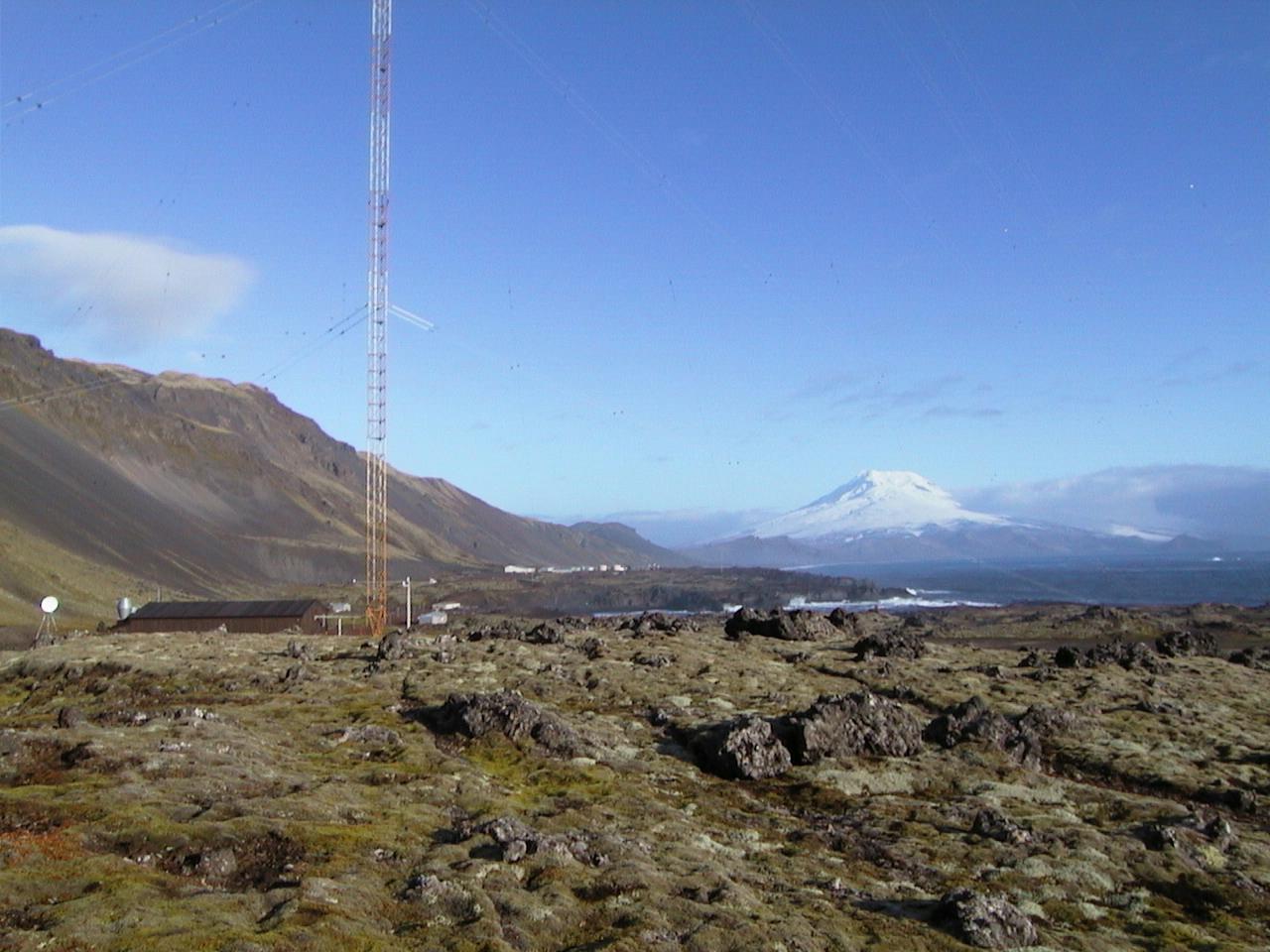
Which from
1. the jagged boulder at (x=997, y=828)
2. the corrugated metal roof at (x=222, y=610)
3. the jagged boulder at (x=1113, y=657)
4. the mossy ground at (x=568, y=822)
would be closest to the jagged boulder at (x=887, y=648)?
the jagged boulder at (x=1113, y=657)

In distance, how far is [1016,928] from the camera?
869 inches

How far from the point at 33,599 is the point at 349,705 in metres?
110

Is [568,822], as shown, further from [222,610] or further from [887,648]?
[222,610]

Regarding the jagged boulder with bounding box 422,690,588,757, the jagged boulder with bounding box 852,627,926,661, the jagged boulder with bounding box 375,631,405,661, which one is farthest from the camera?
the jagged boulder with bounding box 852,627,926,661

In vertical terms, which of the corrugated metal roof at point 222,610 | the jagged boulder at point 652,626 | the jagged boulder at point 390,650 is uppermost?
the corrugated metal roof at point 222,610

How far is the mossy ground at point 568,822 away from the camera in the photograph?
19906 millimetres

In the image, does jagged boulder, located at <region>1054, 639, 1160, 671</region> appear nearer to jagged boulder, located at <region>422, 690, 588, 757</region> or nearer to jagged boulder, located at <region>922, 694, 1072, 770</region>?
jagged boulder, located at <region>922, 694, 1072, 770</region>

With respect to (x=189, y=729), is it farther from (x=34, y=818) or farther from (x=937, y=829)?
(x=937, y=829)

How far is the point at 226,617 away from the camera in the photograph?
98.3m

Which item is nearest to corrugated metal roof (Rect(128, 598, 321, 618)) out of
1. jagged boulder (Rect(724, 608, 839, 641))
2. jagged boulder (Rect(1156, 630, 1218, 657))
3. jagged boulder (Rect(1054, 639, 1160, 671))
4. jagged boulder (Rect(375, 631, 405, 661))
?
jagged boulder (Rect(375, 631, 405, 661))

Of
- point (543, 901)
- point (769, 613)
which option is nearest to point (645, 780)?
point (543, 901)

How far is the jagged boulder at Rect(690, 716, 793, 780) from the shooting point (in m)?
37.1

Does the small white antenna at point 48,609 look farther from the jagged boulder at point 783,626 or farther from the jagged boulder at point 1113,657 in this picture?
the jagged boulder at point 1113,657

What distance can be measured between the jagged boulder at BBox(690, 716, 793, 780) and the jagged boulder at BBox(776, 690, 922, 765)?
85cm
